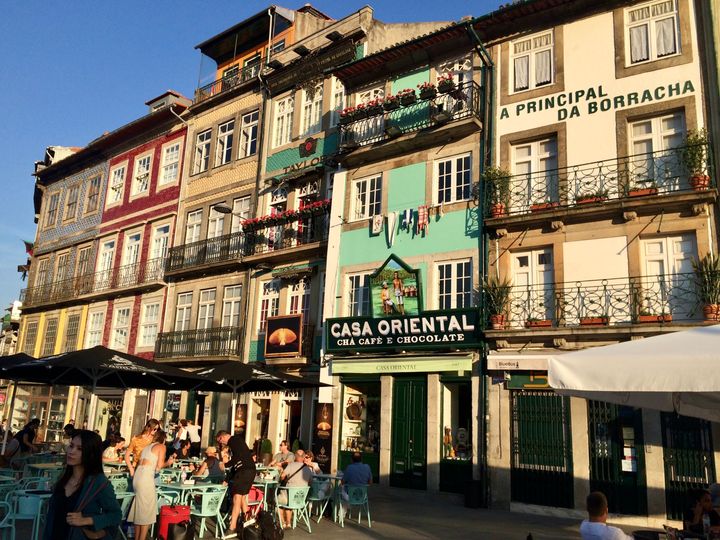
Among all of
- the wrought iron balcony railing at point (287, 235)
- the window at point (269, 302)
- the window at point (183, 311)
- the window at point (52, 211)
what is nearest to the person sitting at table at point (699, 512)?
the wrought iron balcony railing at point (287, 235)

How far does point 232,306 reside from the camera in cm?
2227

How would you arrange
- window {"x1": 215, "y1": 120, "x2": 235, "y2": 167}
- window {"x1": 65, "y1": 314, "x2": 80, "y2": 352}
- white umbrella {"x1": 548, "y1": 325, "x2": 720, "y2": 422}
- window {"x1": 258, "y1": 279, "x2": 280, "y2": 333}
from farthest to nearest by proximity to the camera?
window {"x1": 65, "y1": 314, "x2": 80, "y2": 352} → window {"x1": 215, "y1": 120, "x2": 235, "y2": 167} → window {"x1": 258, "y1": 279, "x2": 280, "y2": 333} → white umbrella {"x1": 548, "y1": 325, "x2": 720, "y2": 422}

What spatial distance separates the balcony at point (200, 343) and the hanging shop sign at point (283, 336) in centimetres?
186

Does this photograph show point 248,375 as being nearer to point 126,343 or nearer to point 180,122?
point 126,343

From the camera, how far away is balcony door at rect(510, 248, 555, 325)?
14.6 m

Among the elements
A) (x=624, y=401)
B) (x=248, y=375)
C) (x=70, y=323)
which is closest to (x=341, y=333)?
(x=248, y=375)

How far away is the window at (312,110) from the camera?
21312 mm

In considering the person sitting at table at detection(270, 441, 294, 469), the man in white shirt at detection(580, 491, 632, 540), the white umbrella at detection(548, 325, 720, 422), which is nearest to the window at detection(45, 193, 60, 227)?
the person sitting at table at detection(270, 441, 294, 469)

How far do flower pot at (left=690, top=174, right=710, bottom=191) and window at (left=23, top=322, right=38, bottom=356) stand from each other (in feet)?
99.1

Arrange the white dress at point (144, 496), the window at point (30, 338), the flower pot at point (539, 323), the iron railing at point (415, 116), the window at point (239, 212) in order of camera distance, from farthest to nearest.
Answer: the window at point (30, 338), the window at point (239, 212), the iron railing at point (415, 116), the flower pot at point (539, 323), the white dress at point (144, 496)

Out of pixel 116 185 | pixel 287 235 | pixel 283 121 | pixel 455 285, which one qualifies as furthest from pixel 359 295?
pixel 116 185

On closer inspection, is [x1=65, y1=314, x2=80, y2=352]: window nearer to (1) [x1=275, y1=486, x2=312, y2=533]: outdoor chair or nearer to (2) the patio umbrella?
(2) the patio umbrella

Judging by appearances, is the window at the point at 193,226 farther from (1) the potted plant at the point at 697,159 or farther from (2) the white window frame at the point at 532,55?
(1) the potted plant at the point at 697,159

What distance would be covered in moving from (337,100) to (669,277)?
470 inches
